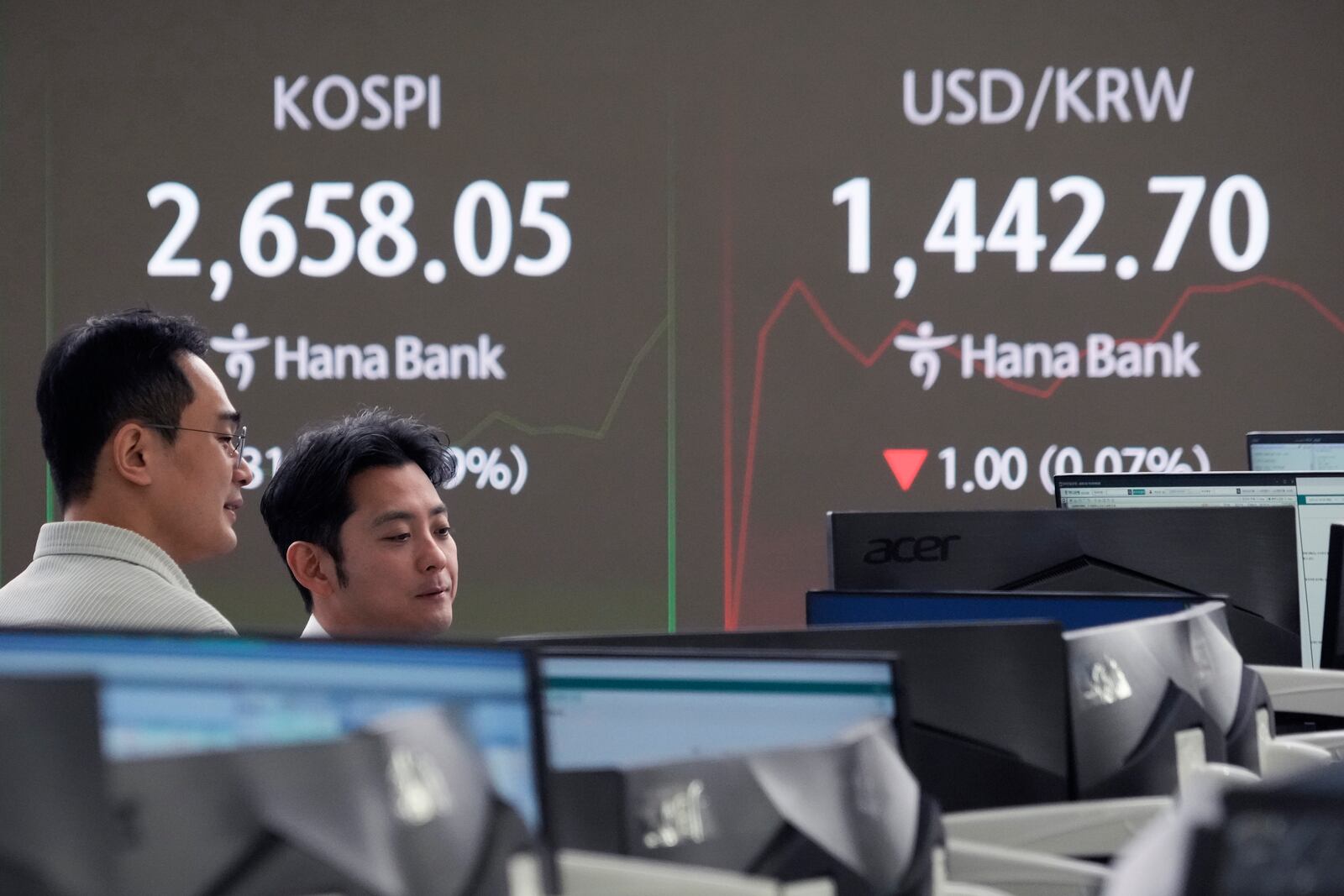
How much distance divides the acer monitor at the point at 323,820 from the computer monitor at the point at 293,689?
0.6 inches

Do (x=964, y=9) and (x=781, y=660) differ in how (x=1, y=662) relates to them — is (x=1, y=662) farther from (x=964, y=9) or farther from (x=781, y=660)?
(x=964, y=9)

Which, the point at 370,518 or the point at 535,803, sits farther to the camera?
the point at 370,518

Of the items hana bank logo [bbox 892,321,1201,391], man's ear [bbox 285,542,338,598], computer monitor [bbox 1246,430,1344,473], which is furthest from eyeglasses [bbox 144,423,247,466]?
hana bank logo [bbox 892,321,1201,391]

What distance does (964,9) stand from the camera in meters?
4.27

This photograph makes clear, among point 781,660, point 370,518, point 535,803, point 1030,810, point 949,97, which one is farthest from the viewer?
point 949,97

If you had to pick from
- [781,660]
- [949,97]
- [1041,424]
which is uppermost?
[949,97]

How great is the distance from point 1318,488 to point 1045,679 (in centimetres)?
158

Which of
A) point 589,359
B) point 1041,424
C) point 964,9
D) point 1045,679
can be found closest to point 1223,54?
point 964,9

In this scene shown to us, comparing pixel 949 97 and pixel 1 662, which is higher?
pixel 949 97

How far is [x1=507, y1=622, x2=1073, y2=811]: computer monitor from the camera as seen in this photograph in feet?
4.01

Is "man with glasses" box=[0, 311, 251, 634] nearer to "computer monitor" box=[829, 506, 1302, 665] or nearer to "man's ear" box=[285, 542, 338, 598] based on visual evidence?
"man's ear" box=[285, 542, 338, 598]

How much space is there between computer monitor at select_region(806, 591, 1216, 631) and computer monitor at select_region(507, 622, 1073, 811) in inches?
9.6

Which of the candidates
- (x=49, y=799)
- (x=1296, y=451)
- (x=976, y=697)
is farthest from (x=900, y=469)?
(x=49, y=799)

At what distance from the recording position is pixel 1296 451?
3123 mm
